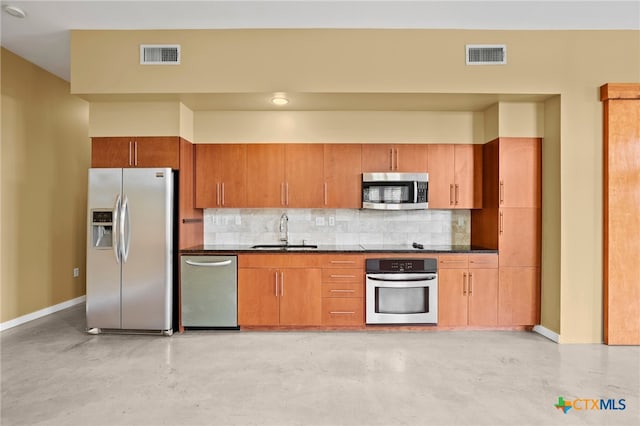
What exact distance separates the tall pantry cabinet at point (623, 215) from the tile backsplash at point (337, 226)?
4.95ft

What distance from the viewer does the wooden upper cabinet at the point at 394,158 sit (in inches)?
179

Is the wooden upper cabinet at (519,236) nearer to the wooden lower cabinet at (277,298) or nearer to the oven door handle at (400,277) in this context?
the oven door handle at (400,277)

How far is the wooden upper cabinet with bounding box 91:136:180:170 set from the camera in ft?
13.6

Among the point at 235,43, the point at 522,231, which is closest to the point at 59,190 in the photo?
the point at 235,43

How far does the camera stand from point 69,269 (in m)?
5.17

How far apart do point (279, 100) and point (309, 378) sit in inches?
109

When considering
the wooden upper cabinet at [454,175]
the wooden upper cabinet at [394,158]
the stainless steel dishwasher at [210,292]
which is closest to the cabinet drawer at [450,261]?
the wooden upper cabinet at [454,175]

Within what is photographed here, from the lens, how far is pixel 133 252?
4.02 metres

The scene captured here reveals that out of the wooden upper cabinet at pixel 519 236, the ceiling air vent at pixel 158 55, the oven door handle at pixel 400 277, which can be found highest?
the ceiling air vent at pixel 158 55

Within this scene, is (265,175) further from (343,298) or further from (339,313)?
(339,313)

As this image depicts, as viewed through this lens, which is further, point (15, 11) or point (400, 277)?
point (400, 277)

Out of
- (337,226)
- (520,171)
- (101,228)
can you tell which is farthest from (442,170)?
(101,228)

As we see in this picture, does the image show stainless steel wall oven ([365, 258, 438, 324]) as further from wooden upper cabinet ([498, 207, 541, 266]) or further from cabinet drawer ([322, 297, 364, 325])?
wooden upper cabinet ([498, 207, 541, 266])

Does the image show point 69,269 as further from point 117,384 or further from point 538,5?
point 538,5
